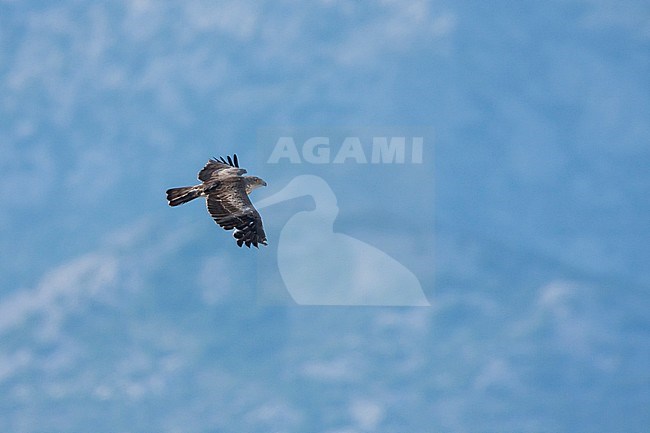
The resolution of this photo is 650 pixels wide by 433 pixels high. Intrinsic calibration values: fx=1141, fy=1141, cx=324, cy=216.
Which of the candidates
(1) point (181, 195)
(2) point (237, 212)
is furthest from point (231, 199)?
(1) point (181, 195)

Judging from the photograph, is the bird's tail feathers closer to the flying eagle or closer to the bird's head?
the flying eagle

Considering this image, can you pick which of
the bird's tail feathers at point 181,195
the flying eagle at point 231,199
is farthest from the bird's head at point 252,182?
the bird's tail feathers at point 181,195

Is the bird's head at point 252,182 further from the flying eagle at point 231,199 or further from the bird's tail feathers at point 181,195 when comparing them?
the bird's tail feathers at point 181,195

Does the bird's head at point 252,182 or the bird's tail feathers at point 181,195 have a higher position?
the bird's head at point 252,182

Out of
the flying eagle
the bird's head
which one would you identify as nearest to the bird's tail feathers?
the flying eagle

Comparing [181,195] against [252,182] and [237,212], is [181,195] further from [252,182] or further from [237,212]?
[252,182]

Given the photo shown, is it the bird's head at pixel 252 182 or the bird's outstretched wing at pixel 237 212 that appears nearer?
the bird's outstretched wing at pixel 237 212
